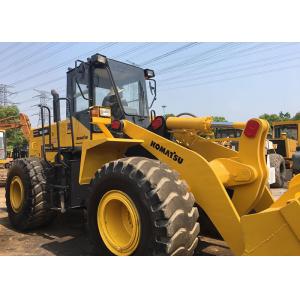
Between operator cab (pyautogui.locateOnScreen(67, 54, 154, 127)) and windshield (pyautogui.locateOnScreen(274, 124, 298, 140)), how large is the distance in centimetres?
1145

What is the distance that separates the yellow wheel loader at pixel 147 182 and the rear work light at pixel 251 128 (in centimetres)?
1

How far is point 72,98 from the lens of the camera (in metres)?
6.21

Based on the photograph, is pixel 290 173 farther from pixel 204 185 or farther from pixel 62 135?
pixel 204 185

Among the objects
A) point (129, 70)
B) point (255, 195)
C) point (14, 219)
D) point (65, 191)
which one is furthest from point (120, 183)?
point (14, 219)

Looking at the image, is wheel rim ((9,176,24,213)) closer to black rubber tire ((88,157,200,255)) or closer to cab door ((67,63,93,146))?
cab door ((67,63,93,146))

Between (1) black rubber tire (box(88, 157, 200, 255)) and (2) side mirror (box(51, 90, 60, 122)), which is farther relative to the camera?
(2) side mirror (box(51, 90, 60, 122))

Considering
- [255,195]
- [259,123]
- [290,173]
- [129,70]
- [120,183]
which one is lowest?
[290,173]

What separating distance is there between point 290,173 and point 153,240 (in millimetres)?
12435

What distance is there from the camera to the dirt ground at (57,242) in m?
4.94

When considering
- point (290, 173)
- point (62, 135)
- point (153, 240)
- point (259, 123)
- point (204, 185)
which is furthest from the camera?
point (290, 173)

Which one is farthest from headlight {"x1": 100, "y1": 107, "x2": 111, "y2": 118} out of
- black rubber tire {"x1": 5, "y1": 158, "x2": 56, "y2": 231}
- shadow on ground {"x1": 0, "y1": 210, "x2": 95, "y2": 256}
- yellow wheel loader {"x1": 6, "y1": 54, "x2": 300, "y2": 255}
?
black rubber tire {"x1": 5, "y1": 158, "x2": 56, "y2": 231}

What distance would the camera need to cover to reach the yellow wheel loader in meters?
3.34

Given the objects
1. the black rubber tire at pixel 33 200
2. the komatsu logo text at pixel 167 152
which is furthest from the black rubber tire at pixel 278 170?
the komatsu logo text at pixel 167 152

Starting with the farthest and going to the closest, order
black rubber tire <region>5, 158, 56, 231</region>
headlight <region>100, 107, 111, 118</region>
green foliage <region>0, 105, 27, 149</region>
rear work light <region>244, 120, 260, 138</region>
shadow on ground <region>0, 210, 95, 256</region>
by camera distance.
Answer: green foliage <region>0, 105, 27, 149</region> → black rubber tire <region>5, 158, 56, 231</region> → shadow on ground <region>0, 210, 95, 256</region> → headlight <region>100, 107, 111, 118</region> → rear work light <region>244, 120, 260, 138</region>
